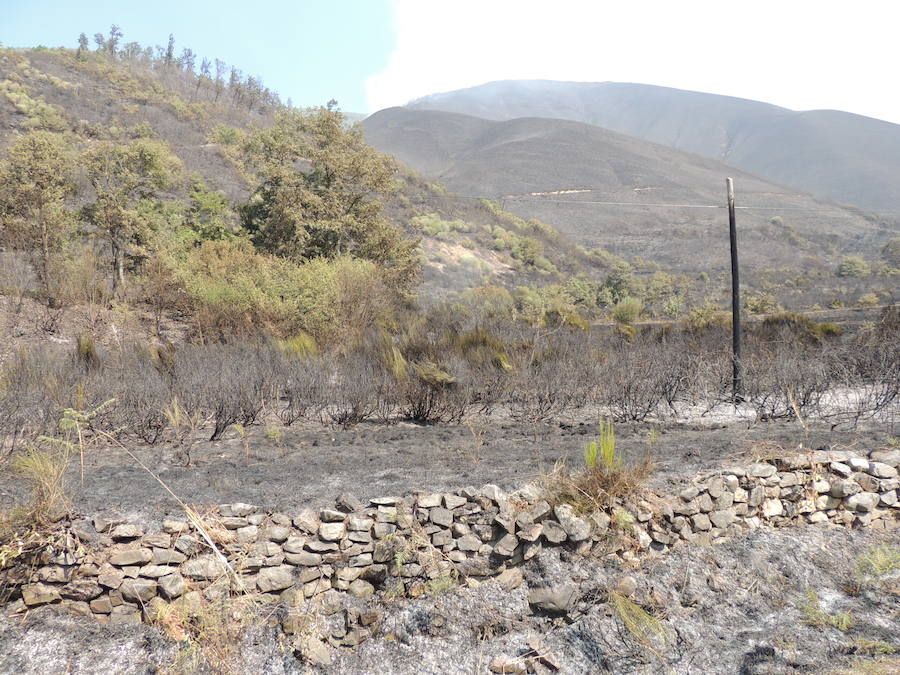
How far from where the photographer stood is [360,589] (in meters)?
4.05

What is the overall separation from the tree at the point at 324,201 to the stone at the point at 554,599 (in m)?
13.7

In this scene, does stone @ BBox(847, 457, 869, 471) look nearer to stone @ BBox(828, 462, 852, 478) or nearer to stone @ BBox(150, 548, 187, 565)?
stone @ BBox(828, 462, 852, 478)

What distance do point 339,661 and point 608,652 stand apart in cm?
178

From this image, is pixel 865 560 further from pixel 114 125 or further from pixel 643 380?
pixel 114 125

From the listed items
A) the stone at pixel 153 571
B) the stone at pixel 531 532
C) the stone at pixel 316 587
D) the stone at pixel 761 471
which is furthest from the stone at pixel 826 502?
the stone at pixel 153 571

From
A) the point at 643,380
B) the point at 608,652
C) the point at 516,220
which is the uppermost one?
the point at 516,220

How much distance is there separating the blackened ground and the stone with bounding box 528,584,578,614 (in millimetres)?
1060

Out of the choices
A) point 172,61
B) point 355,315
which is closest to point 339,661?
point 355,315

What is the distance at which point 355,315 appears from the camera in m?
12.4

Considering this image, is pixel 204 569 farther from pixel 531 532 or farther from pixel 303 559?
pixel 531 532

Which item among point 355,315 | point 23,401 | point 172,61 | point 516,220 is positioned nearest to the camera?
point 23,401

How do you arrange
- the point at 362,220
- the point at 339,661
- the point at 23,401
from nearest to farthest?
the point at 339,661, the point at 23,401, the point at 362,220

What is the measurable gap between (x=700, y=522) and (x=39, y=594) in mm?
4944

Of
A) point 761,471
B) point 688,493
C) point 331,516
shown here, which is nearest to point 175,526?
point 331,516
